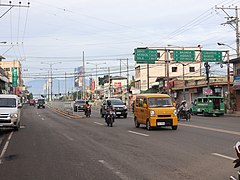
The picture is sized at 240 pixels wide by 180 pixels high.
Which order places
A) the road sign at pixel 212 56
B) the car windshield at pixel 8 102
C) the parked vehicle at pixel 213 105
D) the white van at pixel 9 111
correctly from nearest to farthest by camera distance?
the white van at pixel 9 111
the car windshield at pixel 8 102
the parked vehicle at pixel 213 105
the road sign at pixel 212 56

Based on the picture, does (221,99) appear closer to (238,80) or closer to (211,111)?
(211,111)

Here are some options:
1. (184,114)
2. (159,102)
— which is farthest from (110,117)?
(184,114)

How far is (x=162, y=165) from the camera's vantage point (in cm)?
1037

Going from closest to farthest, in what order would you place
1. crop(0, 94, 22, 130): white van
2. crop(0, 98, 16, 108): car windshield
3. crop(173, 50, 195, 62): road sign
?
crop(0, 94, 22, 130): white van, crop(0, 98, 16, 108): car windshield, crop(173, 50, 195, 62): road sign

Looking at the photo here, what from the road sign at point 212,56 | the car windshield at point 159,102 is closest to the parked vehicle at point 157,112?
the car windshield at point 159,102

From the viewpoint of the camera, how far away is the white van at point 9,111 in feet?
70.1

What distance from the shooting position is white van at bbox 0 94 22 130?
2138cm

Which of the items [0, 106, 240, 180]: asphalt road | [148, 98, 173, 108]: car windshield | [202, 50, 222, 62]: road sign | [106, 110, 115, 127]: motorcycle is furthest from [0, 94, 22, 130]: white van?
Answer: [202, 50, 222, 62]: road sign

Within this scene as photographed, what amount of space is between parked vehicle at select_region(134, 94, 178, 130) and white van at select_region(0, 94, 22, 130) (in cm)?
732

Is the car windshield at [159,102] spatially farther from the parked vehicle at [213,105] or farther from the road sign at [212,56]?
the road sign at [212,56]

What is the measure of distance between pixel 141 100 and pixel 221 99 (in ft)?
72.2

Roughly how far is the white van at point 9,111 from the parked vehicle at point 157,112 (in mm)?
7315

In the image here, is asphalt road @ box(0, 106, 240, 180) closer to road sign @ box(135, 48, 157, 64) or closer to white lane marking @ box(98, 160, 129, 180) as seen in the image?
white lane marking @ box(98, 160, 129, 180)

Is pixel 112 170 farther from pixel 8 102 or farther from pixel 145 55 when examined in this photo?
pixel 145 55
